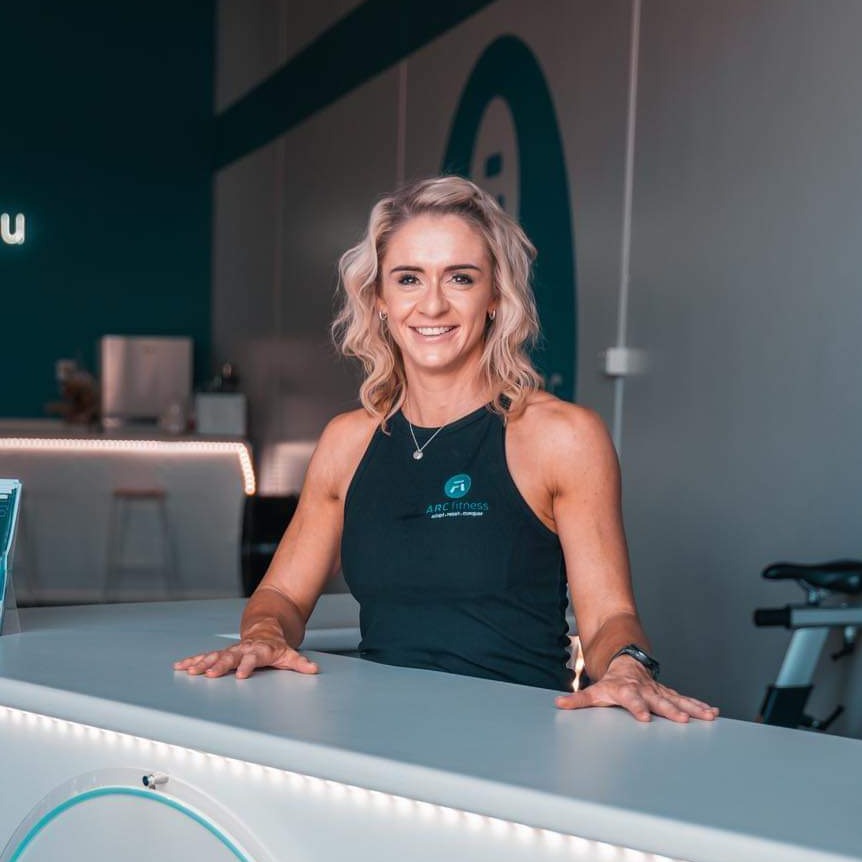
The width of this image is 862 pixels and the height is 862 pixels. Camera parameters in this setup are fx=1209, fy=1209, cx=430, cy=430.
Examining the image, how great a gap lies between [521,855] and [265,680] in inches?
17.9

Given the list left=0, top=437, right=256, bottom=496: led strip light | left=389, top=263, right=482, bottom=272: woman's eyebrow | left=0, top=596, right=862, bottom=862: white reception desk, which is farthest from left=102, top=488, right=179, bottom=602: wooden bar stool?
left=0, top=596, right=862, bottom=862: white reception desk

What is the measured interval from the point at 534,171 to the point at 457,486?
265 cm

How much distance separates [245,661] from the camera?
1.32m

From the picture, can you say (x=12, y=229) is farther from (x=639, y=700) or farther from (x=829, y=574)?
(x=639, y=700)

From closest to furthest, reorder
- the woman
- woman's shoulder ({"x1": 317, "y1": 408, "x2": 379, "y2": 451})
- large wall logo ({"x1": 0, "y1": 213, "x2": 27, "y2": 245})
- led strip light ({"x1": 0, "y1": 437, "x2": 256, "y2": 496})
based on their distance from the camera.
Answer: the woman, woman's shoulder ({"x1": 317, "y1": 408, "x2": 379, "y2": 451}), led strip light ({"x1": 0, "y1": 437, "x2": 256, "y2": 496}), large wall logo ({"x1": 0, "y1": 213, "x2": 27, "y2": 245})

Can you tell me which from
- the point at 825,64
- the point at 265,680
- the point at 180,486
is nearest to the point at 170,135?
the point at 180,486

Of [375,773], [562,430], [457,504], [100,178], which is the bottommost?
[375,773]

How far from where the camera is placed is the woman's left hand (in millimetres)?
1159

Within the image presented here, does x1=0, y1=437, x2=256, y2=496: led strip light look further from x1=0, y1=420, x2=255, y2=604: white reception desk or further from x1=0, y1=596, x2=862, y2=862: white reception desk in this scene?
x1=0, y1=596, x2=862, y2=862: white reception desk

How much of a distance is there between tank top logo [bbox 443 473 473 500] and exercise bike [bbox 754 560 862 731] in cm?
95

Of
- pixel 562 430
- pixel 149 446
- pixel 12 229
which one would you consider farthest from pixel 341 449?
pixel 12 229

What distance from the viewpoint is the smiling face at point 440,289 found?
1.73m

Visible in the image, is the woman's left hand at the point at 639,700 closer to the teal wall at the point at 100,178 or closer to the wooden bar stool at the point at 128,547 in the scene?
the wooden bar stool at the point at 128,547

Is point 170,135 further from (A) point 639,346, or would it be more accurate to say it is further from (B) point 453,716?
(B) point 453,716
